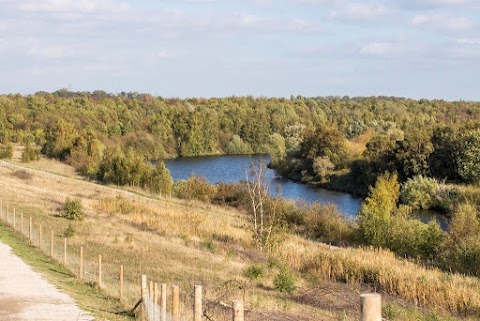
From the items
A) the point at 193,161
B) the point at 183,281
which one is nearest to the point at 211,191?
the point at 183,281

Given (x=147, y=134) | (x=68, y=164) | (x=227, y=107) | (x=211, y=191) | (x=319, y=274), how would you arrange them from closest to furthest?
(x=319, y=274), (x=211, y=191), (x=68, y=164), (x=147, y=134), (x=227, y=107)

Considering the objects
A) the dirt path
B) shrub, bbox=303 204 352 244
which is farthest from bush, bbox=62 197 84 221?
shrub, bbox=303 204 352 244

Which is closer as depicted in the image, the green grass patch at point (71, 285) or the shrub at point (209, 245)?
the green grass patch at point (71, 285)

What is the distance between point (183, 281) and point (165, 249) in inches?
264

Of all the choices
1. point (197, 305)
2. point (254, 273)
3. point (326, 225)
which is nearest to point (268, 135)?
point (326, 225)

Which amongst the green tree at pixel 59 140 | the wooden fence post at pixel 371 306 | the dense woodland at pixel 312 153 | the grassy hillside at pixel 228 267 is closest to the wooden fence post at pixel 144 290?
the grassy hillside at pixel 228 267

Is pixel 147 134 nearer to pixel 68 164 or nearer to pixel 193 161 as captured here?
pixel 193 161

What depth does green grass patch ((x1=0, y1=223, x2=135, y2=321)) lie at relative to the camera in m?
13.7

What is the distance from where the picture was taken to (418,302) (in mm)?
20281

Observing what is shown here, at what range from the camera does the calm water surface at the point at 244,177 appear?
61100mm

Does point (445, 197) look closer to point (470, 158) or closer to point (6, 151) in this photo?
point (470, 158)

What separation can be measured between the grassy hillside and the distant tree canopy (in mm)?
29513

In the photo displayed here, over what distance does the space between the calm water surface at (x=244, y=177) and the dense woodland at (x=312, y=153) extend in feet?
8.14

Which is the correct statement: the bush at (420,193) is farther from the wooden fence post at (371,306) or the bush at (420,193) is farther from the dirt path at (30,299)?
the wooden fence post at (371,306)
